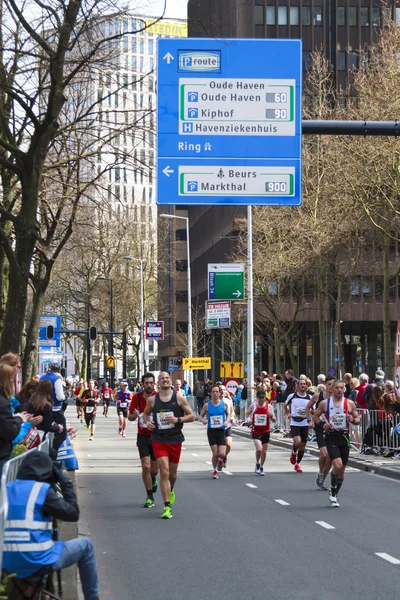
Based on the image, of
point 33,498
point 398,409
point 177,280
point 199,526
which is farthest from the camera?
point 177,280

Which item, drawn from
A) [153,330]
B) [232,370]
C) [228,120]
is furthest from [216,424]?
[153,330]

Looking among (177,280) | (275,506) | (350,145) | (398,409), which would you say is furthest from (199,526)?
(177,280)

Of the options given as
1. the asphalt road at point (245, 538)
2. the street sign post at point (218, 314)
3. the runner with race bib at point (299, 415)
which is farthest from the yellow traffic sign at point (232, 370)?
the asphalt road at point (245, 538)

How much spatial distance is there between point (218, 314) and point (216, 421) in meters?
20.2

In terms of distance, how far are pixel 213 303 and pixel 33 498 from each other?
35071 millimetres

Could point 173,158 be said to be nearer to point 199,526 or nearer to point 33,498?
point 199,526

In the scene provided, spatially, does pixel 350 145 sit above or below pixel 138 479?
above

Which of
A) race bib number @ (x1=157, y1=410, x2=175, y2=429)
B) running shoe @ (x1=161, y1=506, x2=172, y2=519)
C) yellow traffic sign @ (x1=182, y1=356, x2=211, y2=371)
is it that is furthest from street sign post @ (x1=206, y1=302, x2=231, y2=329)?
running shoe @ (x1=161, y1=506, x2=172, y2=519)

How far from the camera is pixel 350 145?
34594 mm

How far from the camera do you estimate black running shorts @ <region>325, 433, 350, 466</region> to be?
15.8 m

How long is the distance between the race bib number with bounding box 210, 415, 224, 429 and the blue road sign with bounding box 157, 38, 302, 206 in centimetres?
405

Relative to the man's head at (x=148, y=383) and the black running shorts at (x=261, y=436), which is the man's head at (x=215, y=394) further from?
the man's head at (x=148, y=383)

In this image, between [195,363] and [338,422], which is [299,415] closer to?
[338,422]

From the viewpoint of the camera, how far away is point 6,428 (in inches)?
397
